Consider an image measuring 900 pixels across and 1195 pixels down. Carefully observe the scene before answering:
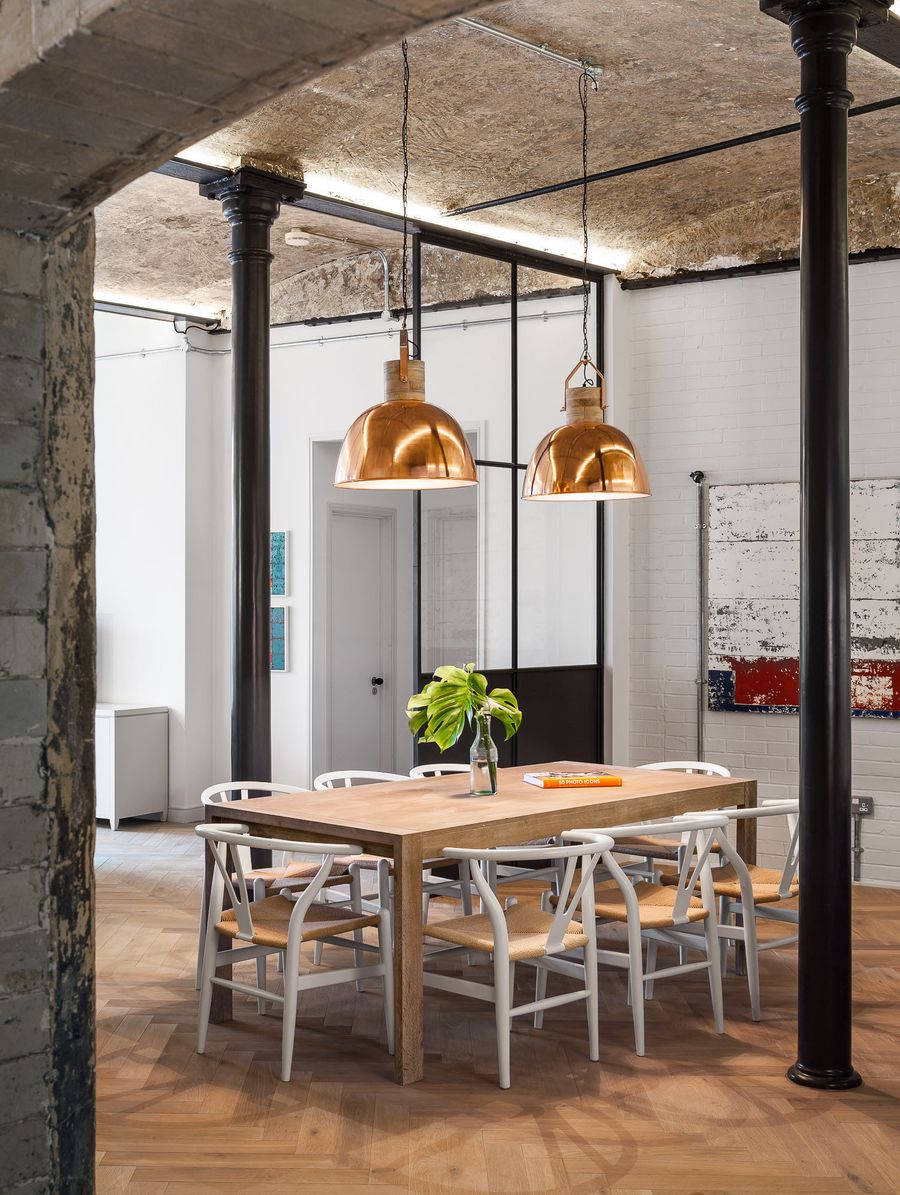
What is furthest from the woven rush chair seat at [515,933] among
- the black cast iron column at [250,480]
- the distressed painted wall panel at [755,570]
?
the distressed painted wall panel at [755,570]

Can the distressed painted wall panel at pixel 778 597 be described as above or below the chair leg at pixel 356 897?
above

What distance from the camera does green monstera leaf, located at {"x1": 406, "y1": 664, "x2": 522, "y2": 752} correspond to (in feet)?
15.4

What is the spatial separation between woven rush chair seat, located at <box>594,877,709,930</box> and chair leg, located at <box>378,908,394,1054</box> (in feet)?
2.29

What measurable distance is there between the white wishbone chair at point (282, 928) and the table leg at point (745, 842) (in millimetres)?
1608

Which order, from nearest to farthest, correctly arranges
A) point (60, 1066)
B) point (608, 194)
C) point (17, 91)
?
point (17, 91) < point (60, 1066) < point (608, 194)

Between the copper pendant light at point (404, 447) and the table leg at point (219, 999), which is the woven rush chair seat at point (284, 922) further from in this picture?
the copper pendant light at point (404, 447)

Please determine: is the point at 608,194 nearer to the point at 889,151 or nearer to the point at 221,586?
the point at 889,151

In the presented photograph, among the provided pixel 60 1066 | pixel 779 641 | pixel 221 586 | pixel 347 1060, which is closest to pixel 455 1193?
pixel 347 1060

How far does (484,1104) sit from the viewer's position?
3.75 metres

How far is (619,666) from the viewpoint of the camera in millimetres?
7555

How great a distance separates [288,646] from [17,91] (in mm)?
6952

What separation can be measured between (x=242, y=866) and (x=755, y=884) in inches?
76.5

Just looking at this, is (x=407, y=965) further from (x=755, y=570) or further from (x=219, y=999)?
(x=755, y=570)

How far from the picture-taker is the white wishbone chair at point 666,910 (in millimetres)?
4145
